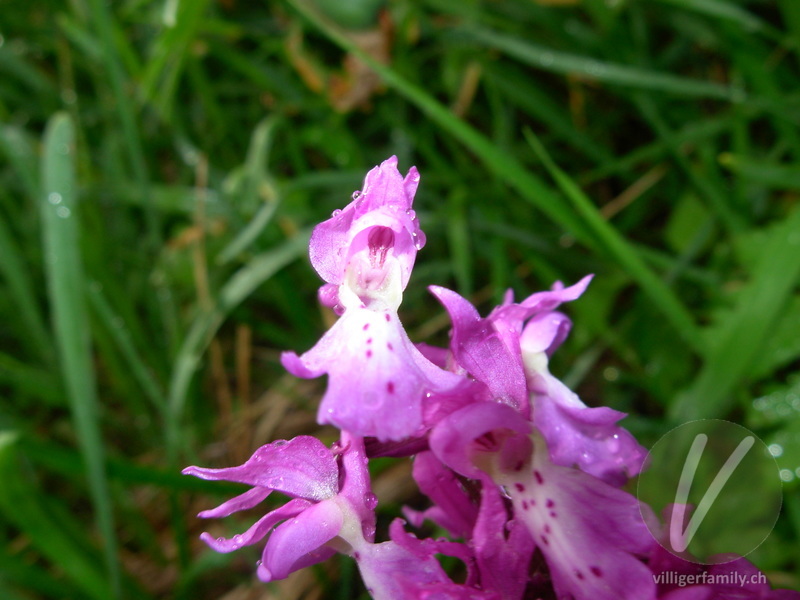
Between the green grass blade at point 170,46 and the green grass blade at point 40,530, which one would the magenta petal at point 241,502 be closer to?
the green grass blade at point 40,530

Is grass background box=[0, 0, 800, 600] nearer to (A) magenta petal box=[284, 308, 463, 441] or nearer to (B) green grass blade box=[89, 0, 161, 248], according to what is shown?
(B) green grass blade box=[89, 0, 161, 248]

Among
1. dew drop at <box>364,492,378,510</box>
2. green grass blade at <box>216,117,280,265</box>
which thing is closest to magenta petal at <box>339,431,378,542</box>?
dew drop at <box>364,492,378,510</box>

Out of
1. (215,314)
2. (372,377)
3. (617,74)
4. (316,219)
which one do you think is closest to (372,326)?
(372,377)

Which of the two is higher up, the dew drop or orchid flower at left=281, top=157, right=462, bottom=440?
orchid flower at left=281, top=157, right=462, bottom=440

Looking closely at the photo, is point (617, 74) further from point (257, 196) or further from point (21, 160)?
point (21, 160)

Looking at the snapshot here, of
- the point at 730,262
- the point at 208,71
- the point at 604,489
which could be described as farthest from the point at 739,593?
the point at 208,71

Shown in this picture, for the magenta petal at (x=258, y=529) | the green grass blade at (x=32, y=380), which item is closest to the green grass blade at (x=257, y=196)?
the green grass blade at (x=32, y=380)
